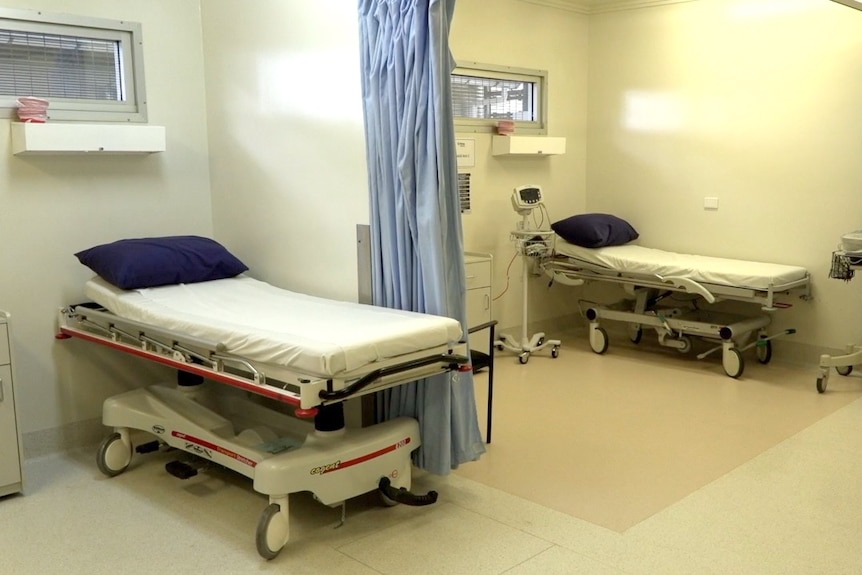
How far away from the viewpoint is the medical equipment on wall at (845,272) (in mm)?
5188

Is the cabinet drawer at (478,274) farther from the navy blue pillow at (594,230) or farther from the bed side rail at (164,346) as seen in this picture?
the bed side rail at (164,346)

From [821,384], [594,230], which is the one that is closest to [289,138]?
[594,230]

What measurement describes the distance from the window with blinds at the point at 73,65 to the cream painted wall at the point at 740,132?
422cm

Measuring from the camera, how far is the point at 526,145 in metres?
6.67

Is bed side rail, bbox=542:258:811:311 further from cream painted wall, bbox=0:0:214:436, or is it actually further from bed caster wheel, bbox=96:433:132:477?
bed caster wheel, bbox=96:433:132:477

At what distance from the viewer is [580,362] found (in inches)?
257

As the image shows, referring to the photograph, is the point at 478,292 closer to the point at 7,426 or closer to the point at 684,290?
the point at 684,290

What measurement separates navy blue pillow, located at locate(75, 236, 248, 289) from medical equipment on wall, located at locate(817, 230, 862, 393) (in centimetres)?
367

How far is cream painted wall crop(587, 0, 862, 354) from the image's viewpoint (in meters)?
6.00

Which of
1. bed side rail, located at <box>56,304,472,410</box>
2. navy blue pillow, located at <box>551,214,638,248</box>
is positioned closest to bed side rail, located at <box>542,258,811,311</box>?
navy blue pillow, located at <box>551,214,638,248</box>

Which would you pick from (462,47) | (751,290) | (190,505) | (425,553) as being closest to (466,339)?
(425,553)

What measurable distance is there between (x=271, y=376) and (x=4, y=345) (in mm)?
1447

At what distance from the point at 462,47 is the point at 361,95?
2.77 meters

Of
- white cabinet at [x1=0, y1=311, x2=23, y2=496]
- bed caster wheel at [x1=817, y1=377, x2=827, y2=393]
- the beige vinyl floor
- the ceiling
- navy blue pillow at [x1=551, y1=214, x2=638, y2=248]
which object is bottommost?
the beige vinyl floor
